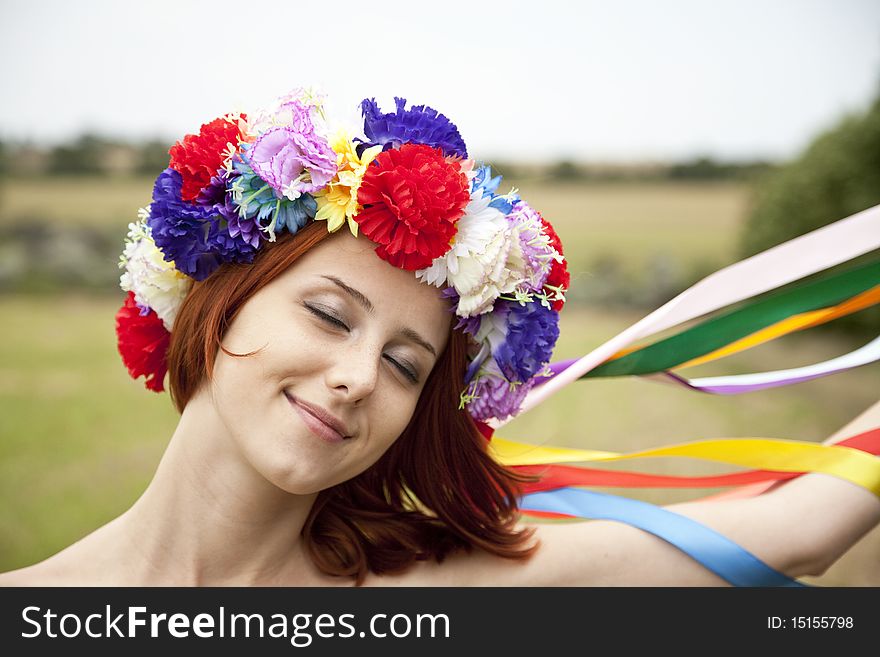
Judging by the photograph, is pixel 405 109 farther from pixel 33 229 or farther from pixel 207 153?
pixel 33 229

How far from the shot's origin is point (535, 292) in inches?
80.4

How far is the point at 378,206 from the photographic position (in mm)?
1853

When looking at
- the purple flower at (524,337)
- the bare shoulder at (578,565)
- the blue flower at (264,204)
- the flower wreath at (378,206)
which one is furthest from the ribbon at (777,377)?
the blue flower at (264,204)

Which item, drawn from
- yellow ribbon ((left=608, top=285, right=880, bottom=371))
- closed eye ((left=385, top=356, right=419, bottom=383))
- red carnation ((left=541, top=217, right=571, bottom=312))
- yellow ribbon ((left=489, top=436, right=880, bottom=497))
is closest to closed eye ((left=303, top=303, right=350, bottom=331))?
closed eye ((left=385, top=356, right=419, bottom=383))

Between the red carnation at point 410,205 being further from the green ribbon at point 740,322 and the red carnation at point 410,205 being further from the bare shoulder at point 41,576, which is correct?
the bare shoulder at point 41,576

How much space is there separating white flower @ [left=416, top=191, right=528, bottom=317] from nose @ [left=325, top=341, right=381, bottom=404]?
0.21m

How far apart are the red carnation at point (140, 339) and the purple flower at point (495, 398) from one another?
827 millimetres

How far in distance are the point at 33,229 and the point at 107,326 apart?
68.6 inches

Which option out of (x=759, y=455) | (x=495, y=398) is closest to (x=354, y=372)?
(x=495, y=398)

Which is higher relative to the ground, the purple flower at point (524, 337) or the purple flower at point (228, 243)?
the purple flower at point (228, 243)

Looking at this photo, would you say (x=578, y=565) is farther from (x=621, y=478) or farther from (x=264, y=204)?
(x=264, y=204)

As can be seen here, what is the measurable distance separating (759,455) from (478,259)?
3.64ft

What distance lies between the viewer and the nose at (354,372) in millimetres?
1808
